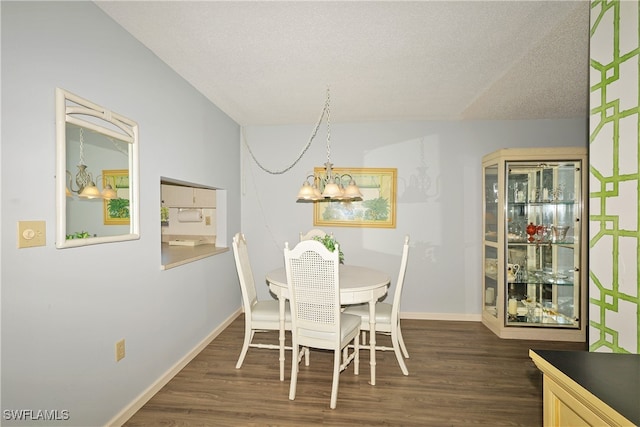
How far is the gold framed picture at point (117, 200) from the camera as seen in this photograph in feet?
6.48

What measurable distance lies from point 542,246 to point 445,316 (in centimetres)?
140

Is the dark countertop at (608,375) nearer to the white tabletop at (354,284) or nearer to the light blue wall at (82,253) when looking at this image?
the white tabletop at (354,284)

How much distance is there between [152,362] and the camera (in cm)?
244

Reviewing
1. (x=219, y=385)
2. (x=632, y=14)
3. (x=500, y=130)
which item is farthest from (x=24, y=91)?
(x=500, y=130)

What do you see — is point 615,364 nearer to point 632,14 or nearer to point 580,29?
point 632,14

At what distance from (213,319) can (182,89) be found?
2.35 meters

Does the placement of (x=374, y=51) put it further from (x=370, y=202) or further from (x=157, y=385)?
(x=157, y=385)

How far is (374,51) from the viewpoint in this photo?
94.7 inches

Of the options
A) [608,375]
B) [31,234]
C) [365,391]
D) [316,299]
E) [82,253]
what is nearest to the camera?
[608,375]

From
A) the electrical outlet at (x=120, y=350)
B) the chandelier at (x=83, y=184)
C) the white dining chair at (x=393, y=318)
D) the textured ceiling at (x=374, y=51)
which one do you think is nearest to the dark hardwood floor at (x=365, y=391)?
the white dining chair at (x=393, y=318)

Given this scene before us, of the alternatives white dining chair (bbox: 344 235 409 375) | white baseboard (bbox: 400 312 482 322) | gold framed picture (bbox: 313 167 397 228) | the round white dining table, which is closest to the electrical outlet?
the round white dining table

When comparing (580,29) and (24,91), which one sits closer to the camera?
(24,91)

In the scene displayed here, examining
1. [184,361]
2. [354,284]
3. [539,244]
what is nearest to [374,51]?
[354,284]

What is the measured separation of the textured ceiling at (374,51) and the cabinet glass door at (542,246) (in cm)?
84
